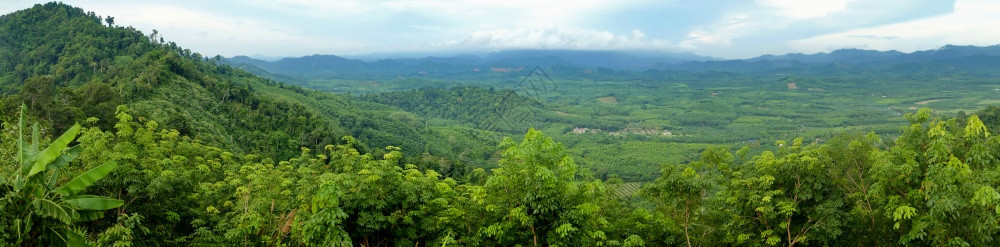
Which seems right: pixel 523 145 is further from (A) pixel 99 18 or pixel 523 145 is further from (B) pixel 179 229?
(A) pixel 99 18

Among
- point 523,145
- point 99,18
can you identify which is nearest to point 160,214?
point 523,145

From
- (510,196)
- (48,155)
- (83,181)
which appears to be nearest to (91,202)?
(83,181)

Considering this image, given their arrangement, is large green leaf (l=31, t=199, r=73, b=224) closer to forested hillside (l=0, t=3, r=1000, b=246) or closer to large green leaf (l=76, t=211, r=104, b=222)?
forested hillside (l=0, t=3, r=1000, b=246)

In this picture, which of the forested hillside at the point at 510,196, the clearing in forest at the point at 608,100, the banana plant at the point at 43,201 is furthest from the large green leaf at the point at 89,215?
the clearing in forest at the point at 608,100

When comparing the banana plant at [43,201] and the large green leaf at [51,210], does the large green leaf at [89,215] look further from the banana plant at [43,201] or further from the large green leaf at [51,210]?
the large green leaf at [51,210]

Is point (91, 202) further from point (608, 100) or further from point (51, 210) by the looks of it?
point (608, 100)

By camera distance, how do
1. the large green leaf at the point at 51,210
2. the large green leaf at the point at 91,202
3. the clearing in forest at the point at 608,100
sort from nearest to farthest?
the large green leaf at the point at 51,210, the large green leaf at the point at 91,202, the clearing in forest at the point at 608,100

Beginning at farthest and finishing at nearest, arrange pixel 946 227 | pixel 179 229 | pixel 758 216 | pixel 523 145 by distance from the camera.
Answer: pixel 758 216
pixel 179 229
pixel 523 145
pixel 946 227
